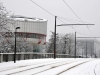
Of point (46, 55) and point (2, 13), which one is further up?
point (2, 13)

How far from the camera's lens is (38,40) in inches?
4833

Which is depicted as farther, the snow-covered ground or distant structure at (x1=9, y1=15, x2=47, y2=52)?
distant structure at (x1=9, y1=15, x2=47, y2=52)

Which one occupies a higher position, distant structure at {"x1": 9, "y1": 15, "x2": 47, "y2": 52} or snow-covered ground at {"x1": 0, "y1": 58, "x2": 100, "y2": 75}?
distant structure at {"x1": 9, "y1": 15, "x2": 47, "y2": 52}

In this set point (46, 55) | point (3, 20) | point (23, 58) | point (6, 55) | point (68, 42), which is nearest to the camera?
point (3, 20)

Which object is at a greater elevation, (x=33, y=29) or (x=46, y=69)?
(x=33, y=29)

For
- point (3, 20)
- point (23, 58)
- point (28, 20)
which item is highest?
point (28, 20)

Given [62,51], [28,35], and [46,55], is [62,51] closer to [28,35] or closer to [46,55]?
[28,35]

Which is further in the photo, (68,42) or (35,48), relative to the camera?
(35,48)

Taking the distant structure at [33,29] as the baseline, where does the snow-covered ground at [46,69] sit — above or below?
below

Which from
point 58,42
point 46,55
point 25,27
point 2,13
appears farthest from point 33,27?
point 2,13

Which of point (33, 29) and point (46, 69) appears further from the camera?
point (33, 29)

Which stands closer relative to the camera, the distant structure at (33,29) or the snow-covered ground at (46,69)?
the snow-covered ground at (46,69)

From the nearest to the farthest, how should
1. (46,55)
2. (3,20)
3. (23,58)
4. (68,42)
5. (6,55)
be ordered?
(3,20) < (6,55) < (23,58) < (46,55) < (68,42)

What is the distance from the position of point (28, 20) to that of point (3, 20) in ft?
297
